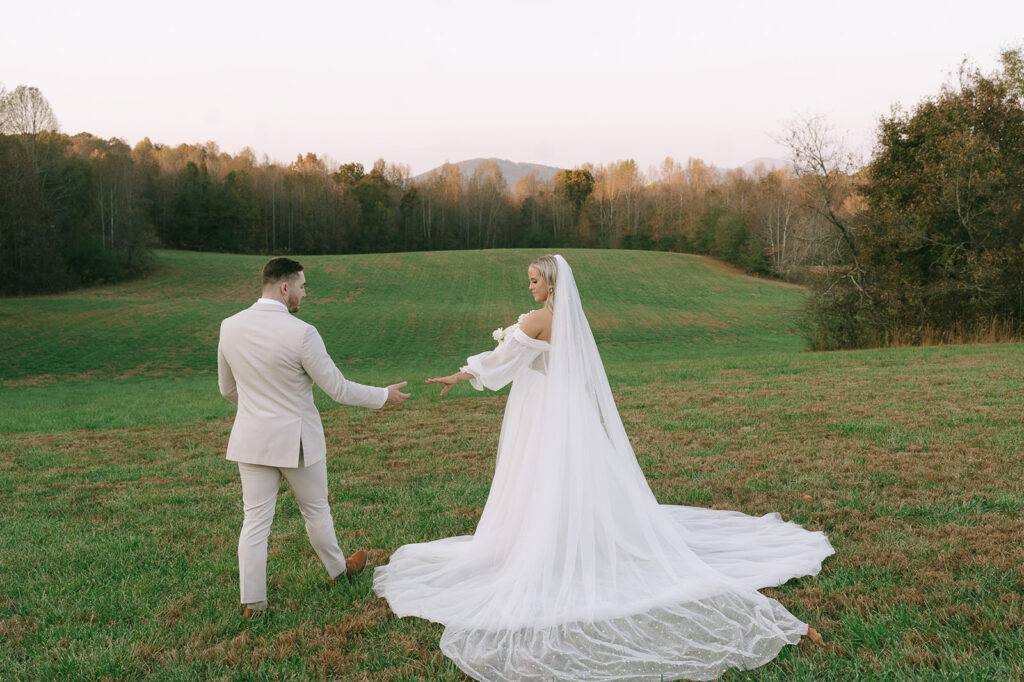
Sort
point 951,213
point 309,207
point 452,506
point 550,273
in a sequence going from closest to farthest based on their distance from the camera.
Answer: point 550,273, point 452,506, point 951,213, point 309,207

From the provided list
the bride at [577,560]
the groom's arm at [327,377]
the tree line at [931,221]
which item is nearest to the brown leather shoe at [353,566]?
the bride at [577,560]

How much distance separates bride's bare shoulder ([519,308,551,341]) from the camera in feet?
16.6

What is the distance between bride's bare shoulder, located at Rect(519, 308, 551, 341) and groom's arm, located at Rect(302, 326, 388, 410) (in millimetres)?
1253

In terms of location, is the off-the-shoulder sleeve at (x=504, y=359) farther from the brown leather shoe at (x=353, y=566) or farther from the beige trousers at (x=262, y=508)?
the brown leather shoe at (x=353, y=566)

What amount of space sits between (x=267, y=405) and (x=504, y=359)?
5.83 feet

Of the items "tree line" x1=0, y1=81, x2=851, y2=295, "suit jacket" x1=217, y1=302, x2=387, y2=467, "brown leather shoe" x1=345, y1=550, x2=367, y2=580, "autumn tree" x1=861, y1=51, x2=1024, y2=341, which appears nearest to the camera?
"suit jacket" x1=217, y1=302, x2=387, y2=467

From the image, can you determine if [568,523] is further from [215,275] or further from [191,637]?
[215,275]

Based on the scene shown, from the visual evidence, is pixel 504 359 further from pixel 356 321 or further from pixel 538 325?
pixel 356 321

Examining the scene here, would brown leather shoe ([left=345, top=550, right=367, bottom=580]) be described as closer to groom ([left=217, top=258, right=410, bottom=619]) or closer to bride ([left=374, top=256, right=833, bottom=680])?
bride ([left=374, top=256, right=833, bottom=680])

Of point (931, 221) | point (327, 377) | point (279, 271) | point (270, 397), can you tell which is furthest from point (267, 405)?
point (931, 221)

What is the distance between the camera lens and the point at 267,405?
14.3 ft

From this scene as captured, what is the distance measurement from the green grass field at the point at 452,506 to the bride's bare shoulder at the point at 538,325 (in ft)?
6.92

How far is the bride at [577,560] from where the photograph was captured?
12.1 feet

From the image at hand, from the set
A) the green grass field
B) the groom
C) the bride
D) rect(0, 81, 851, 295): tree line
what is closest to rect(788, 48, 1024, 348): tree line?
rect(0, 81, 851, 295): tree line
